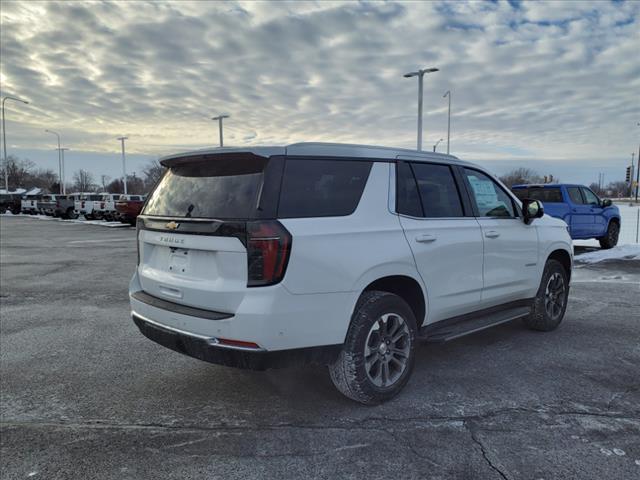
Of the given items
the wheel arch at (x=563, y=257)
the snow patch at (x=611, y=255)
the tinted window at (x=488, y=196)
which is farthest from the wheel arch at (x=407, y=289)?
the snow patch at (x=611, y=255)

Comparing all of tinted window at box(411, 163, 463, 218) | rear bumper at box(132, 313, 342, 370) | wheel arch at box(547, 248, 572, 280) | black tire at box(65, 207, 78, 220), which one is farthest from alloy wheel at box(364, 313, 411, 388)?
black tire at box(65, 207, 78, 220)

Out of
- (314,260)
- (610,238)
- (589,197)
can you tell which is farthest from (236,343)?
(610,238)

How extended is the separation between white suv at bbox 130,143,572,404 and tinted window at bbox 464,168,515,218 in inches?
8.4

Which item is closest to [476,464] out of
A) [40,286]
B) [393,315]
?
[393,315]

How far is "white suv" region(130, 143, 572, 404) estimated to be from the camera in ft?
10.2

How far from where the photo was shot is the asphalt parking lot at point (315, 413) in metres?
2.88

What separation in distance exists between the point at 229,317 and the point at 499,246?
2.77m

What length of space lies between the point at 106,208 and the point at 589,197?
27318 millimetres

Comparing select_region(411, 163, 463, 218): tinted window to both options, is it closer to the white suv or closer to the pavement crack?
the white suv

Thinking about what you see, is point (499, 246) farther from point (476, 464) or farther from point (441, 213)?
point (476, 464)

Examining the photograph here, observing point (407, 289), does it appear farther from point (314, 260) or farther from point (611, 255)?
point (611, 255)

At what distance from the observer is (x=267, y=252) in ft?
9.98

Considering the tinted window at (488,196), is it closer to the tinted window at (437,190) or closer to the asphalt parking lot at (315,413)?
the tinted window at (437,190)

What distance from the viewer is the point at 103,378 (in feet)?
13.9
